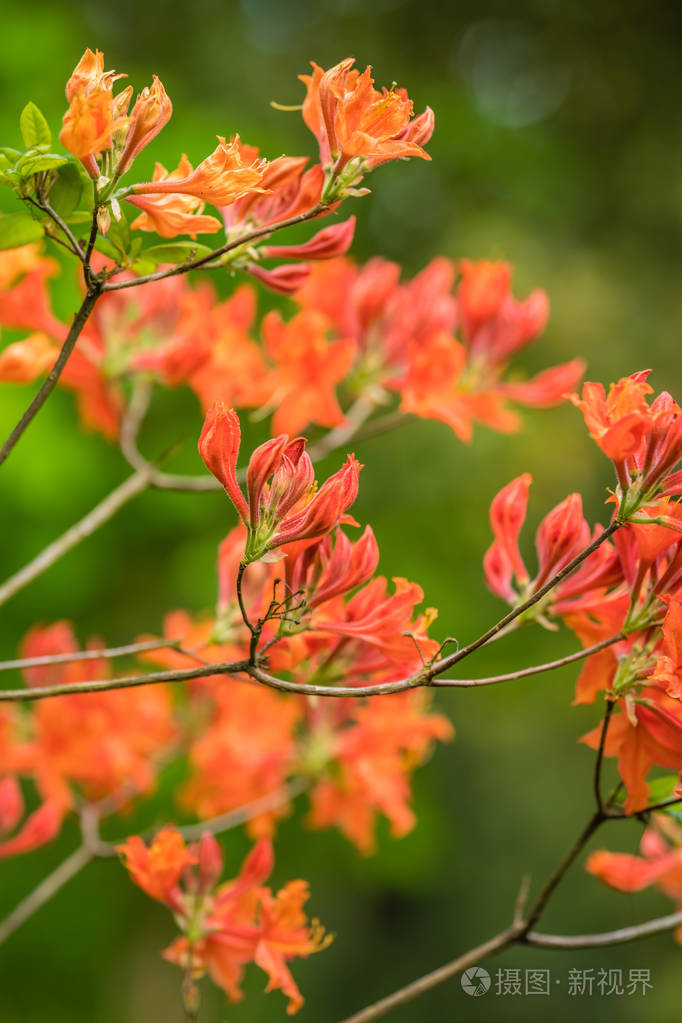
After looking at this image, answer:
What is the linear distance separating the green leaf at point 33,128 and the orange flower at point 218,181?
3.6 inches

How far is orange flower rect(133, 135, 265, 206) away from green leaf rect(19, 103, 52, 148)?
9cm

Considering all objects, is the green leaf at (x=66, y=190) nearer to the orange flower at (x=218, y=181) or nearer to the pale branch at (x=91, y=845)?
the orange flower at (x=218, y=181)

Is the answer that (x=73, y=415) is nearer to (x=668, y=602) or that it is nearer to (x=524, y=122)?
(x=668, y=602)

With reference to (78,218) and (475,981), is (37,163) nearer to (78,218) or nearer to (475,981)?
(78,218)

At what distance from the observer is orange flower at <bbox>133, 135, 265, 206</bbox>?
96 centimetres

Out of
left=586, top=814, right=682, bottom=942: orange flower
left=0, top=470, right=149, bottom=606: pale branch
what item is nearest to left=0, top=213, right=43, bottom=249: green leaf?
left=0, top=470, right=149, bottom=606: pale branch

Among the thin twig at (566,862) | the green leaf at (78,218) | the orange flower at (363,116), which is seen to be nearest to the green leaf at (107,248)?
the green leaf at (78,218)

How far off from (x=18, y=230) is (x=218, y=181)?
244 mm

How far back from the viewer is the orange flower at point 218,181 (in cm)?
96

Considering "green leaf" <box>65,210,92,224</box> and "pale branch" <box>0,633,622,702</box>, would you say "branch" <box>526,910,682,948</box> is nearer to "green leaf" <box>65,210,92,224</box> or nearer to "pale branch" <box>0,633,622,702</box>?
"pale branch" <box>0,633,622,702</box>

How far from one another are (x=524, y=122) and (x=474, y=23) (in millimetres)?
1128

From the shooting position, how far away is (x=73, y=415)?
184 inches

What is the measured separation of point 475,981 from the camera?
1329mm

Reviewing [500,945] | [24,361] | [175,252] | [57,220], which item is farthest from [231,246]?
[500,945]
